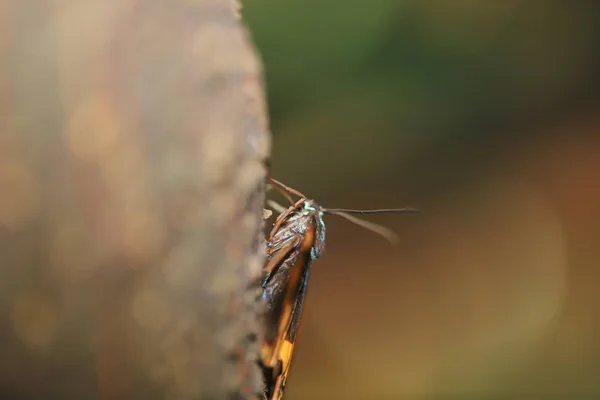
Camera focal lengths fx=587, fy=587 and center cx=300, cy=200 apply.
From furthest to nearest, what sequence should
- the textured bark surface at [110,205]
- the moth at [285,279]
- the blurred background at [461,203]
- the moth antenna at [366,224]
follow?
the blurred background at [461,203], the moth antenna at [366,224], the moth at [285,279], the textured bark surface at [110,205]

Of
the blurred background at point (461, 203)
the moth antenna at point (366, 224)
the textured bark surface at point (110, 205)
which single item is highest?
the blurred background at point (461, 203)

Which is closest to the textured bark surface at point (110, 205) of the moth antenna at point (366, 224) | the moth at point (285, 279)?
the moth at point (285, 279)

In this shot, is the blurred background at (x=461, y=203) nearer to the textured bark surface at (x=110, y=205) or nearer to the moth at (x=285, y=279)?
the moth at (x=285, y=279)

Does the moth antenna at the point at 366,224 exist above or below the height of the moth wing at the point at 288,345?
above

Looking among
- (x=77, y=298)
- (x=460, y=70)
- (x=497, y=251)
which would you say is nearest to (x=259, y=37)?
(x=460, y=70)

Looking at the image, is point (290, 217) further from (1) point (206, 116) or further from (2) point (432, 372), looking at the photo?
(2) point (432, 372)

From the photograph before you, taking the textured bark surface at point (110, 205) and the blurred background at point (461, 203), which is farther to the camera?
the blurred background at point (461, 203)

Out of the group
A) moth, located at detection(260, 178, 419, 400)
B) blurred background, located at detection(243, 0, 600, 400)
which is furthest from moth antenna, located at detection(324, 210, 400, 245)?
blurred background, located at detection(243, 0, 600, 400)
